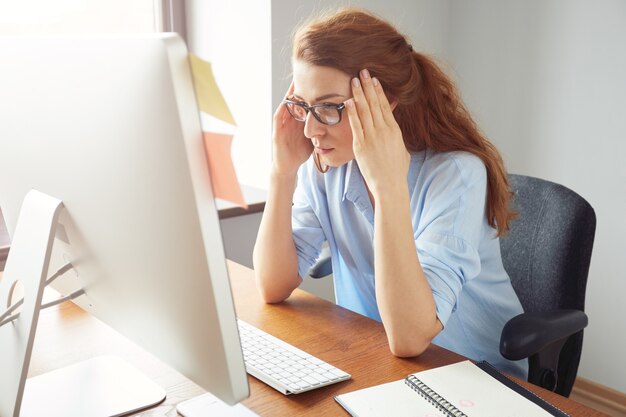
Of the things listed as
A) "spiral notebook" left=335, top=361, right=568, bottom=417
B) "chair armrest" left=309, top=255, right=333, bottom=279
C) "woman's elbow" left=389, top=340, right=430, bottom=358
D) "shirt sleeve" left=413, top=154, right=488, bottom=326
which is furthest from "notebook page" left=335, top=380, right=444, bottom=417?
"chair armrest" left=309, top=255, right=333, bottom=279

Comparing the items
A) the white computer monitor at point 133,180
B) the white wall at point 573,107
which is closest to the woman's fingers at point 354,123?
the white computer monitor at point 133,180

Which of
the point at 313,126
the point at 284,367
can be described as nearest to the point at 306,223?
the point at 313,126

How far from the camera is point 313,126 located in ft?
4.08

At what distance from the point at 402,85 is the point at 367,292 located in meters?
0.42

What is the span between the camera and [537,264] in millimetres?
1391

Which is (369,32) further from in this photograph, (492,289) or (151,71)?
(151,71)

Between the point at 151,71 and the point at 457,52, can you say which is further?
the point at 457,52

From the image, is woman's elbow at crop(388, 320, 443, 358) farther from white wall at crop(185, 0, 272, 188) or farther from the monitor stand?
white wall at crop(185, 0, 272, 188)

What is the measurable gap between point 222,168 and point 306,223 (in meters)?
0.90

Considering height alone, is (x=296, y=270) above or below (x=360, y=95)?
below

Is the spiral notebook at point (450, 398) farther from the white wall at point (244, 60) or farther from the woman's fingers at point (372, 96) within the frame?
the white wall at point (244, 60)

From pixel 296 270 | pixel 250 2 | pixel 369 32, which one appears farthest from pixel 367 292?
pixel 250 2

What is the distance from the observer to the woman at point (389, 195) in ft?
3.70

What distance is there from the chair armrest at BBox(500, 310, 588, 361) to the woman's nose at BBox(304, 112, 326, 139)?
47 cm
